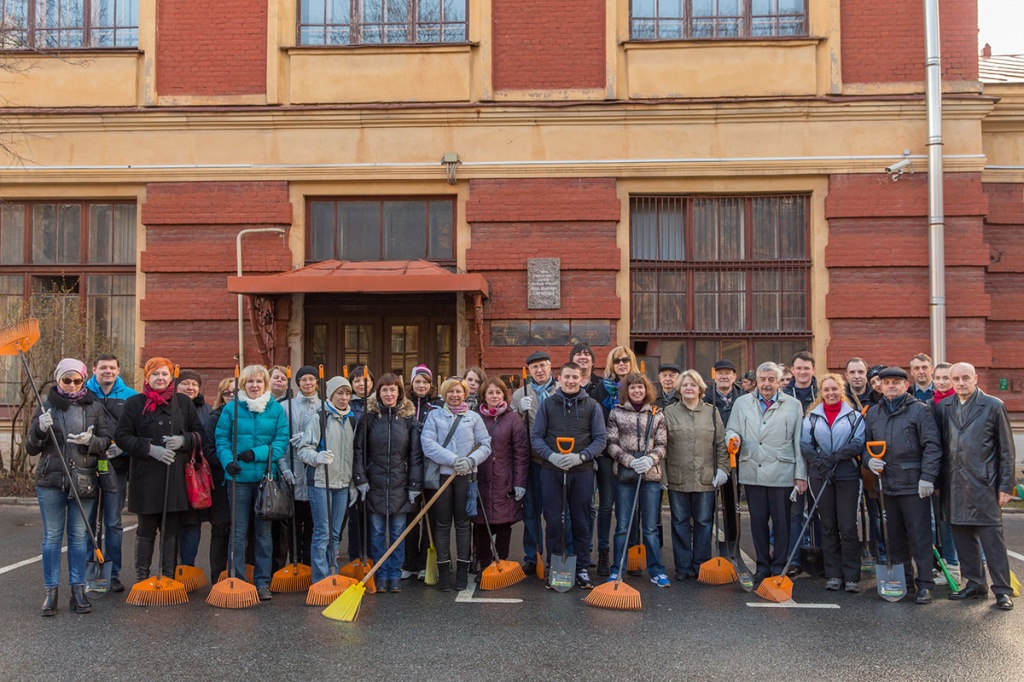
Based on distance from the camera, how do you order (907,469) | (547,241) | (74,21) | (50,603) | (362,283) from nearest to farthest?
(50,603)
(907,469)
(362,283)
(547,241)
(74,21)

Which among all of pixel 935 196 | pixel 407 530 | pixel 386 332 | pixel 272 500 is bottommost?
pixel 407 530

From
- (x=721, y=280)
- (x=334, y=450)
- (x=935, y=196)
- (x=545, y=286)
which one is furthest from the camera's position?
(x=721, y=280)

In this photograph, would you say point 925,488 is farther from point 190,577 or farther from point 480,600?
point 190,577

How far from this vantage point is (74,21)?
1344cm

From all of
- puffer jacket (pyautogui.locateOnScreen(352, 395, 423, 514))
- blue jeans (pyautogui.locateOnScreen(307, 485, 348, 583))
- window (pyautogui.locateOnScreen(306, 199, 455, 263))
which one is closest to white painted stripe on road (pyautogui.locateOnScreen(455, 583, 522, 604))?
puffer jacket (pyautogui.locateOnScreen(352, 395, 423, 514))

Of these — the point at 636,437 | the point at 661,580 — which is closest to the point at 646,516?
the point at 661,580

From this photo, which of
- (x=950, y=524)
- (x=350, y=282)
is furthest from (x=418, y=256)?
(x=950, y=524)

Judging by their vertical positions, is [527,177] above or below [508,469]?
above

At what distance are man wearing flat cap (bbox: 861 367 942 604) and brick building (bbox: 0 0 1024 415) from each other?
18.4 ft

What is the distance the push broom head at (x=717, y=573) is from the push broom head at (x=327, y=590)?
2928 mm

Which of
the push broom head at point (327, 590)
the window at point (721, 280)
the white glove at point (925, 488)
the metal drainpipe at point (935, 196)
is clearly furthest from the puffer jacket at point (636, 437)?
the metal drainpipe at point (935, 196)

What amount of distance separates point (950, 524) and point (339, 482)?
4984 millimetres

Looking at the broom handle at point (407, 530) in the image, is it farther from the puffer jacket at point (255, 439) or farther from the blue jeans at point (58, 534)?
the blue jeans at point (58, 534)

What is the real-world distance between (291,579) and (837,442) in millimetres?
4651
